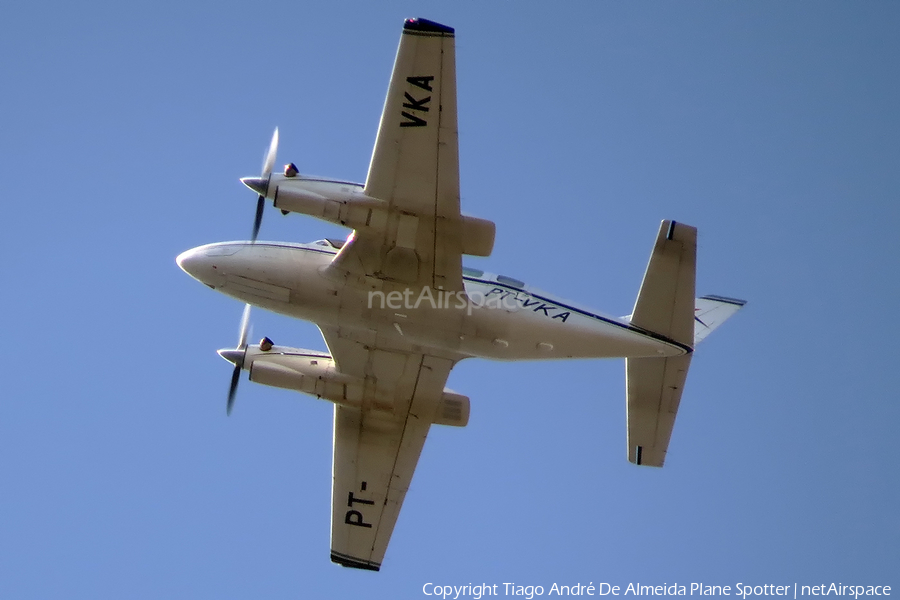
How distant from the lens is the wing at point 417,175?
24.3 metres

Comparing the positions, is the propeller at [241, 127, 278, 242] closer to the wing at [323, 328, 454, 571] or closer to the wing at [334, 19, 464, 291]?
the wing at [334, 19, 464, 291]

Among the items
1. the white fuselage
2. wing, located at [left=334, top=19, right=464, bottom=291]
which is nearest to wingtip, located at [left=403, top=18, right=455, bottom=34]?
wing, located at [left=334, top=19, right=464, bottom=291]

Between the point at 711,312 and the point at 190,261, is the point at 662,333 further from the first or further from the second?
the point at 190,261

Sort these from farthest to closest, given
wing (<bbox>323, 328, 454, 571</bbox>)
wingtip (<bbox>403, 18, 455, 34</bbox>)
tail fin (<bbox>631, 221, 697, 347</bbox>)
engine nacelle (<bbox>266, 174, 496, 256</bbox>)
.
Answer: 1. wing (<bbox>323, 328, 454, 571</bbox>)
2. tail fin (<bbox>631, 221, 697, 347</bbox>)
3. engine nacelle (<bbox>266, 174, 496, 256</bbox>)
4. wingtip (<bbox>403, 18, 455, 34</bbox>)

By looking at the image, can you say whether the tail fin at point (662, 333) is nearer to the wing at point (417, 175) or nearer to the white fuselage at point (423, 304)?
the white fuselage at point (423, 304)

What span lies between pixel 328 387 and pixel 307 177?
7659 millimetres

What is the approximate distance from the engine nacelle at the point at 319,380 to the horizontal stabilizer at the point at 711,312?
24.8 feet

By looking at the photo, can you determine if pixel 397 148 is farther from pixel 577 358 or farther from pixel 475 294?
pixel 577 358

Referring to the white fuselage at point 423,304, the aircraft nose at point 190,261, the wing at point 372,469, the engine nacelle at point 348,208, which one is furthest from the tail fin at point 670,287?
the aircraft nose at point 190,261

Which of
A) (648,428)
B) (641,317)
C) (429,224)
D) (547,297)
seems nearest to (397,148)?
(429,224)

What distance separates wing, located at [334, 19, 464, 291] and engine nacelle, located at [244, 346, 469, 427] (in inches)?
196

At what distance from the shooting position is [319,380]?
104 ft

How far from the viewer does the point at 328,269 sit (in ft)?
92.2

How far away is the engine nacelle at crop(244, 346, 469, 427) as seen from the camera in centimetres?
3139
